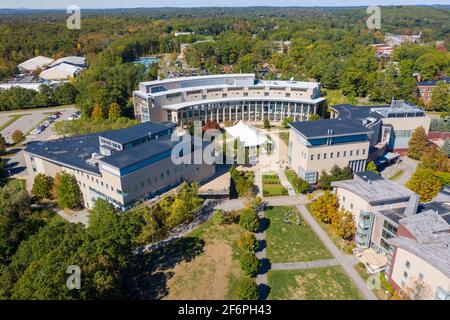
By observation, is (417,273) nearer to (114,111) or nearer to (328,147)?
(328,147)

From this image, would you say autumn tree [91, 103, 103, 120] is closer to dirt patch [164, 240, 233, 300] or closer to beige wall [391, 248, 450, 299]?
dirt patch [164, 240, 233, 300]

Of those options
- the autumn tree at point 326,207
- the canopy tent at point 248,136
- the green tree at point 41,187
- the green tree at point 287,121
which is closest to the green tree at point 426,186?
the autumn tree at point 326,207

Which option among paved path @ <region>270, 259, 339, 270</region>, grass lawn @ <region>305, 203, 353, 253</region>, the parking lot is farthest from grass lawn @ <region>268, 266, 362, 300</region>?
the parking lot

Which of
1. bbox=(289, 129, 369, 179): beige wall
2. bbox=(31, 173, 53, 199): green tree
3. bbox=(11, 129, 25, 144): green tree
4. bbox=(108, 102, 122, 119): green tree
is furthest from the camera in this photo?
bbox=(108, 102, 122, 119): green tree

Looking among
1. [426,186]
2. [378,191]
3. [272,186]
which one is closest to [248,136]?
[272,186]

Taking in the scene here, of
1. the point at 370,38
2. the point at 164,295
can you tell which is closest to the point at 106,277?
the point at 164,295
